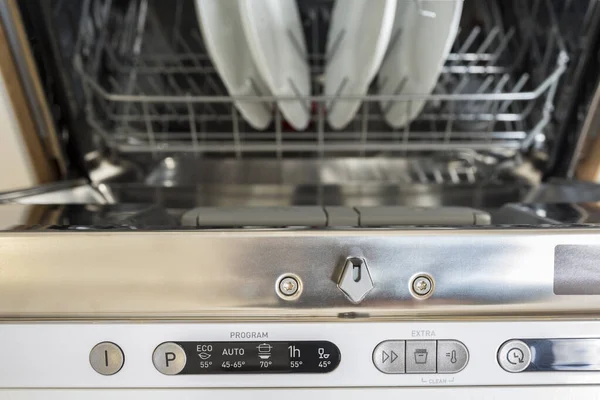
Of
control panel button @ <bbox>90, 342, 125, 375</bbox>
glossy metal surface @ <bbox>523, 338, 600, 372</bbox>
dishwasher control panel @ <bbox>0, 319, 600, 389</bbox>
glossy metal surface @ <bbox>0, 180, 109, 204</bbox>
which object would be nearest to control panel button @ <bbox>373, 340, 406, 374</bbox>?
dishwasher control panel @ <bbox>0, 319, 600, 389</bbox>

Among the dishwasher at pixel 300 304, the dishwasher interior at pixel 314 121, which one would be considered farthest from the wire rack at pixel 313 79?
the dishwasher at pixel 300 304

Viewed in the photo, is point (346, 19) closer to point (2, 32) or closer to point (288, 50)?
point (288, 50)

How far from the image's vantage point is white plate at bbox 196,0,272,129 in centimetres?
51

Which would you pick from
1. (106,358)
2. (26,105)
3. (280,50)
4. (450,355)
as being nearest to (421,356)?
(450,355)

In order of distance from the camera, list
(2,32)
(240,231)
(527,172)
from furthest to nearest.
Answer: (527,172) < (2,32) < (240,231)

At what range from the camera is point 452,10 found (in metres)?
0.50

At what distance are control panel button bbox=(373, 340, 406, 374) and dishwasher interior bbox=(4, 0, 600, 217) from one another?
24 cm

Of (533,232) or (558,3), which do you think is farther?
(558,3)

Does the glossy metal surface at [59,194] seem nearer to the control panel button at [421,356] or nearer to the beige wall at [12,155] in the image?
the beige wall at [12,155]

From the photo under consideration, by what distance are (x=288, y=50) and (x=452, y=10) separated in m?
0.20

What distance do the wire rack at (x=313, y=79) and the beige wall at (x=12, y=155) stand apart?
0.32 feet

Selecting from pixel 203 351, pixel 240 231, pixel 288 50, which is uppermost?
pixel 288 50

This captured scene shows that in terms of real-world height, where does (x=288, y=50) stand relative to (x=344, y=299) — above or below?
above

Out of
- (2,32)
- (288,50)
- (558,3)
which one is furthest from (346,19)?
(2,32)
